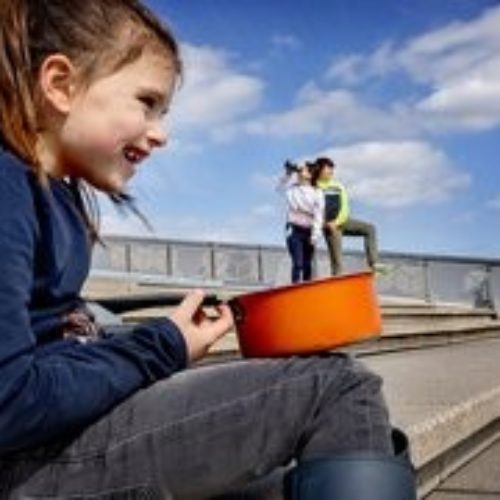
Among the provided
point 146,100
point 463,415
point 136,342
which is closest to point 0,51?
point 146,100

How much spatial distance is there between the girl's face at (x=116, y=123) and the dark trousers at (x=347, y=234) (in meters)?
10.0

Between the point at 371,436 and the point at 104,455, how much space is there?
15.7 inches

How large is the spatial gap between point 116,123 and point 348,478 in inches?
Answer: 26.6

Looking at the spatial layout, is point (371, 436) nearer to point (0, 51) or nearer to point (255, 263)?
point (0, 51)

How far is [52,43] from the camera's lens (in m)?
1.77

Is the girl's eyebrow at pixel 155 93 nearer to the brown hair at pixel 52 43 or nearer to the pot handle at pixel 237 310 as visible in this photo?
the brown hair at pixel 52 43

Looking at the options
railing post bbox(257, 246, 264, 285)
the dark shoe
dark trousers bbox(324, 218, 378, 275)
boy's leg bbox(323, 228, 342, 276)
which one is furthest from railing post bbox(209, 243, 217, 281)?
the dark shoe

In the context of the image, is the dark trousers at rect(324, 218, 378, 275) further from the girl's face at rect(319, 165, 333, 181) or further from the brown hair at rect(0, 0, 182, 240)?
the brown hair at rect(0, 0, 182, 240)

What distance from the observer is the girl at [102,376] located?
157 cm

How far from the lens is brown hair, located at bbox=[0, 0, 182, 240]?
1.71 m

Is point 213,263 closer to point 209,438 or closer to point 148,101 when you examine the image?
point 148,101

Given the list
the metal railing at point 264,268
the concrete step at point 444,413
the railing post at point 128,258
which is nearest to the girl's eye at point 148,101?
the concrete step at point 444,413

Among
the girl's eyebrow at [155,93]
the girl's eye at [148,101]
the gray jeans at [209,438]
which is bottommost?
the gray jeans at [209,438]

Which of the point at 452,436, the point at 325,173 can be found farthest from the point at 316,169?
the point at 452,436
